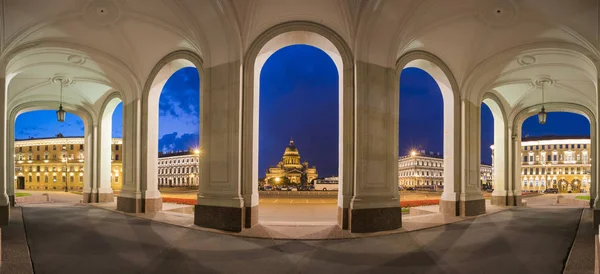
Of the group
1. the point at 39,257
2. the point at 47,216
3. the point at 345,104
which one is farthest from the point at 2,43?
the point at 345,104

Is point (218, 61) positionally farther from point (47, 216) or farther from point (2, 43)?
point (47, 216)

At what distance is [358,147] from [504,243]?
4.37 meters

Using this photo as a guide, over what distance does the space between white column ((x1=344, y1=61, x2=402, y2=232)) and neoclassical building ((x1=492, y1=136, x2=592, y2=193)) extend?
3280 inches

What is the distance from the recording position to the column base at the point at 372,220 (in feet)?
33.1

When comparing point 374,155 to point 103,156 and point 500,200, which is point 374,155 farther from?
point 103,156

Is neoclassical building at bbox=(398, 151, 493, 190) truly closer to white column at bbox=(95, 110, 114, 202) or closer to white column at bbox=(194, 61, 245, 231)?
white column at bbox=(95, 110, 114, 202)

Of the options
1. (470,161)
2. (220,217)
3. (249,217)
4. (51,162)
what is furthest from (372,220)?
(51,162)

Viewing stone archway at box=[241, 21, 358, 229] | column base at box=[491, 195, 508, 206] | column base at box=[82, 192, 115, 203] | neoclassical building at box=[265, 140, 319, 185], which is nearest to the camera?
stone archway at box=[241, 21, 358, 229]

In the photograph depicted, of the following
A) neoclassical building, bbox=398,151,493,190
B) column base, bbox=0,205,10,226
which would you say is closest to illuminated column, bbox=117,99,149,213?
column base, bbox=0,205,10,226

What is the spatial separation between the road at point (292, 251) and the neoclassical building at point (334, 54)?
1.60 meters

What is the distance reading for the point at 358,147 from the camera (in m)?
10.4

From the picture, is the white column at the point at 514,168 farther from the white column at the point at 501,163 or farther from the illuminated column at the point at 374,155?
the illuminated column at the point at 374,155

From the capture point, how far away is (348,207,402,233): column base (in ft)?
33.1

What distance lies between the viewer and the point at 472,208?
45.5ft
